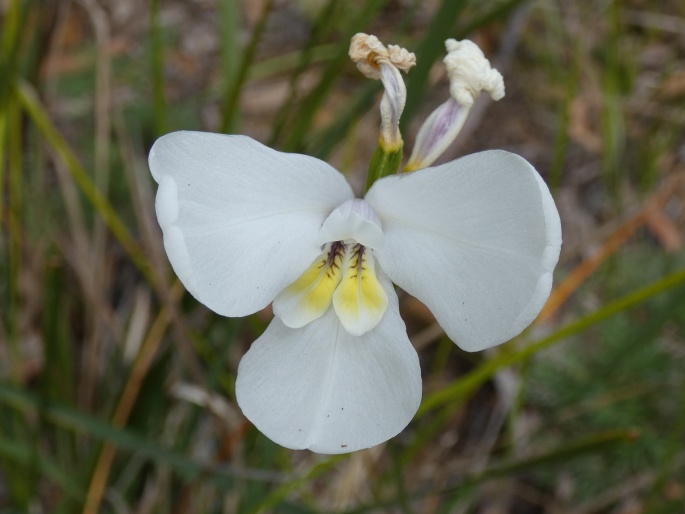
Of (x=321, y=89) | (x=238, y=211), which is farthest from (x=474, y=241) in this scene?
(x=321, y=89)

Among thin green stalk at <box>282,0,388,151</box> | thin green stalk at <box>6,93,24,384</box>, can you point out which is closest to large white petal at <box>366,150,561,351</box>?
thin green stalk at <box>282,0,388,151</box>

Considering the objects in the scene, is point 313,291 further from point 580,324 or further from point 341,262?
point 580,324

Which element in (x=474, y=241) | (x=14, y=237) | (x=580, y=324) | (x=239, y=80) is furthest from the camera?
(x=14, y=237)

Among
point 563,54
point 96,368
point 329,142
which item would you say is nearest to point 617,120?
point 563,54

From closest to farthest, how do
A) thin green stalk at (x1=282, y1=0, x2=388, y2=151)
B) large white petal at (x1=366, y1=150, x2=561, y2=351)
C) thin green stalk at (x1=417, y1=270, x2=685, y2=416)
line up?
large white petal at (x1=366, y1=150, x2=561, y2=351)
thin green stalk at (x1=417, y1=270, x2=685, y2=416)
thin green stalk at (x1=282, y1=0, x2=388, y2=151)

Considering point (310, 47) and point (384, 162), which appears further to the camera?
point (310, 47)

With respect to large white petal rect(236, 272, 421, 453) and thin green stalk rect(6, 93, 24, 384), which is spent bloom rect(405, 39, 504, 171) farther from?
thin green stalk rect(6, 93, 24, 384)

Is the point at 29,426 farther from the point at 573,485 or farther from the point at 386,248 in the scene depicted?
the point at 573,485
